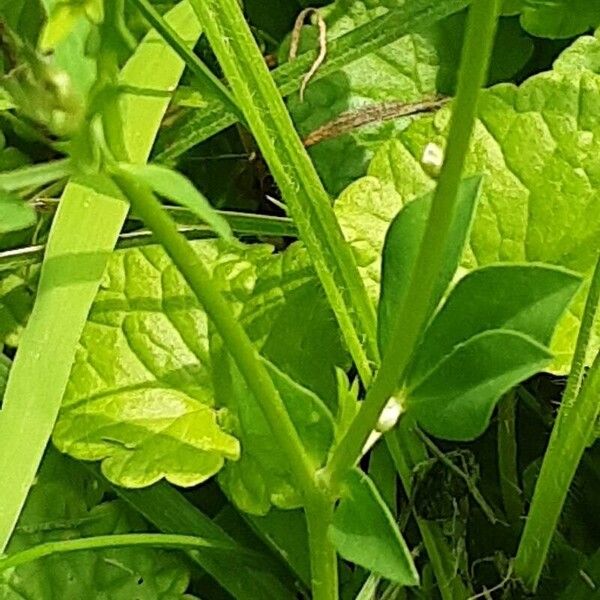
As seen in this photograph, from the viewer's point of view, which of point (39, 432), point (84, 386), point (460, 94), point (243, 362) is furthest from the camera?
point (84, 386)

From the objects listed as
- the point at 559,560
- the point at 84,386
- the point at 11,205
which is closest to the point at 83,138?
the point at 11,205

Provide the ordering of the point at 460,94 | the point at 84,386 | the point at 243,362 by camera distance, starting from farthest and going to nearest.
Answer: the point at 84,386
the point at 243,362
the point at 460,94

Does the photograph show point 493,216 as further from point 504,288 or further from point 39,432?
point 39,432

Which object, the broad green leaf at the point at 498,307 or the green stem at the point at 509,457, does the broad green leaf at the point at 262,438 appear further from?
the green stem at the point at 509,457

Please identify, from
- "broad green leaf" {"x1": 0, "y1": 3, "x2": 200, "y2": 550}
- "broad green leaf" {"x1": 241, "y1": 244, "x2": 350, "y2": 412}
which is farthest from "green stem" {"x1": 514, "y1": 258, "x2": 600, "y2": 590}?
"broad green leaf" {"x1": 0, "y1": 3, "x2": 200, "y2": 550}

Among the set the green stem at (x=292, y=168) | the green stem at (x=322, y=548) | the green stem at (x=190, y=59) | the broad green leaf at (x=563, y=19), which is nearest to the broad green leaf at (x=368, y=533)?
the green stem at (x=322, y=548)

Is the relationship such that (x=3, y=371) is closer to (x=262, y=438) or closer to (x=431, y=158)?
(x=262, y=438)

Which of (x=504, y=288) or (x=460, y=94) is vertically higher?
(x=460, y=94)
